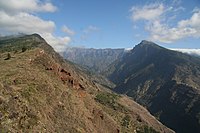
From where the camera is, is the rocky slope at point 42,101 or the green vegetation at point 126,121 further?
the green vegetation at point 126,121

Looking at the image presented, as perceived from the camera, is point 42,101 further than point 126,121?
No

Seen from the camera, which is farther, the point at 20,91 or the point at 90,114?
the point at 90,114

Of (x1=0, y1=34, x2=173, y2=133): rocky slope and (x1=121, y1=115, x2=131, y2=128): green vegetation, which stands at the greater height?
(x1=0, y1=34, x2=173, y2=133): rocky slope

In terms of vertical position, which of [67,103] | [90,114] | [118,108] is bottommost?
[118,108]

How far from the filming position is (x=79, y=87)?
11400 cm

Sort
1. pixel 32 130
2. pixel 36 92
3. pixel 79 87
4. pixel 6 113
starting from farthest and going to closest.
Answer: pixel 79 87, pixel 36 92, pixel 32 130, pixel 6 113

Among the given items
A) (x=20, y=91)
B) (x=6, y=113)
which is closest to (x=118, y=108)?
(x=20, y=91)

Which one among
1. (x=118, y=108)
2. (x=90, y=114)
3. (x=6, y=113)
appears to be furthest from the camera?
(x=118, y=108)

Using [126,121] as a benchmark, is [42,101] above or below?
above

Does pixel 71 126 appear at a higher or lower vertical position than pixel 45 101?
lower

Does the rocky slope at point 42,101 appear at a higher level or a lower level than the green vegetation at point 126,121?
higher

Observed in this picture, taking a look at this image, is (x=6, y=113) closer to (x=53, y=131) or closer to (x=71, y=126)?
(x=53, y=131)

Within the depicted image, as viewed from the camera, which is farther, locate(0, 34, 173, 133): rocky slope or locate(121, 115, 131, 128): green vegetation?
locate(121, 115, 131, 128): green vegetation

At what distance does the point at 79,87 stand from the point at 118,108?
82.9 m
